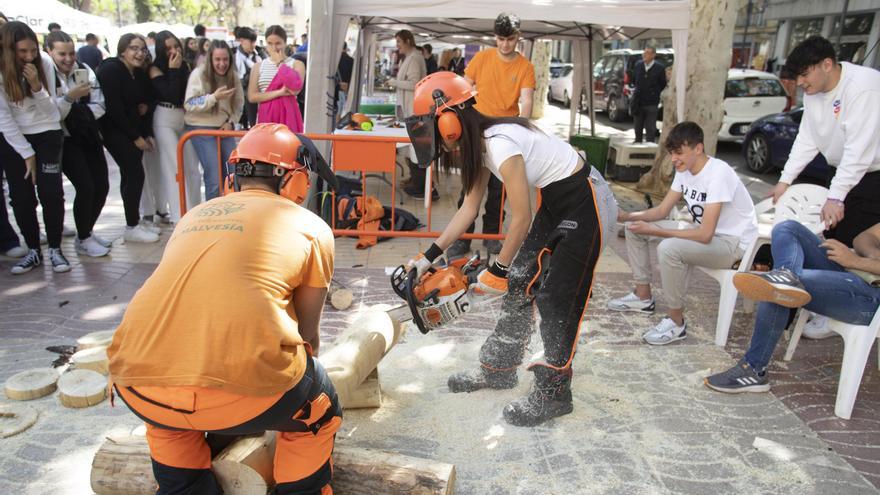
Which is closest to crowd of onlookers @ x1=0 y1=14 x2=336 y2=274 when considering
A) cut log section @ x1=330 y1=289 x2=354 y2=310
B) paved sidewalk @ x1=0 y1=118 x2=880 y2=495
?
paved sidewalk @ x1=0 y1=118 x2=880 y2=495

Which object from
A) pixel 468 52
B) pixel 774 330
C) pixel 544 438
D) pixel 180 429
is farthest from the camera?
pixel 468 52

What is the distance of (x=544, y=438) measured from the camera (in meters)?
3.10

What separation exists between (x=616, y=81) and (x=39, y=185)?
16.5m

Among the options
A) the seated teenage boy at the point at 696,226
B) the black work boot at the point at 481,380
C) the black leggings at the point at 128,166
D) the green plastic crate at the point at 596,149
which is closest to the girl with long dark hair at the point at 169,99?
the black leggings at the point at 128,166

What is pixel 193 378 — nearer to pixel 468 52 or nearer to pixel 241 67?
pixel 241 67

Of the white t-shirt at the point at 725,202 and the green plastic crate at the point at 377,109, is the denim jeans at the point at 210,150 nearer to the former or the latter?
the white t-shirt at the point at 725,202

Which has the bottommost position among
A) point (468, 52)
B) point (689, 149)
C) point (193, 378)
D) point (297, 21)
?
point (193, 378)

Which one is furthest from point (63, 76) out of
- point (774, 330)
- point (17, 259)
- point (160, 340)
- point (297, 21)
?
point (297, 21)

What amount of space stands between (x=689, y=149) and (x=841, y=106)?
89 centimetres

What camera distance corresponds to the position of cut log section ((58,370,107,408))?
10.5 feet

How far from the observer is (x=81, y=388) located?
10.7ft

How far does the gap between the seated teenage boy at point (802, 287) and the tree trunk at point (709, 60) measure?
4.66 m

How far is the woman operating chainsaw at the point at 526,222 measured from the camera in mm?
2750

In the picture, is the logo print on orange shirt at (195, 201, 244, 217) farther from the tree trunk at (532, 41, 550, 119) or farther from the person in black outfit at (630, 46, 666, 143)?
the tree trunk at (532, 41, 550, 119)
